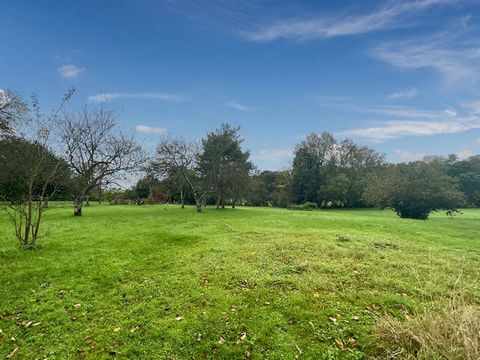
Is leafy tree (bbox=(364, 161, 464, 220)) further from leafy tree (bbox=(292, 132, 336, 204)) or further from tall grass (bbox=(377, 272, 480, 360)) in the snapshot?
tall grass (bbox=(377, 272, 480, 360))

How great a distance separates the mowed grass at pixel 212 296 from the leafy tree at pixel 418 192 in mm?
15319

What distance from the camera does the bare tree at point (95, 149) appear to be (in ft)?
63.0

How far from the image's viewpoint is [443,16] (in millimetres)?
9219

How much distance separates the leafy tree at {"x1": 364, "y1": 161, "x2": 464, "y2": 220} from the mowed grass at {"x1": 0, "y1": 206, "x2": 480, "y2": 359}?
1532 cm

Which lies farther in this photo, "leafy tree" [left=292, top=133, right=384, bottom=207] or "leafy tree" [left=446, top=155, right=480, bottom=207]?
"leafy tree" [left=292, top=133, right=384, bottom=207]

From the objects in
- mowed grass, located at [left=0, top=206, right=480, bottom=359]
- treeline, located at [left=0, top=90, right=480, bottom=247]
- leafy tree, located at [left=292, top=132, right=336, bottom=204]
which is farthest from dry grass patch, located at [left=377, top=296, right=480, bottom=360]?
leafy tree, located at [left=292, top=132, right=336, bottom=204]

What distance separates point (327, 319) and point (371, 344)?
810 mm

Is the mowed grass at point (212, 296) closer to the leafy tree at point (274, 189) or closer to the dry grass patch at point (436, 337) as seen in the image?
the dry grass patch at point (436, 337)

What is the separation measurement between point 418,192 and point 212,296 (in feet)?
79.3

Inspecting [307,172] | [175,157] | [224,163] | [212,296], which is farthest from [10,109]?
[307,172]

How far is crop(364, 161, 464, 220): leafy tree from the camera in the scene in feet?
74.9

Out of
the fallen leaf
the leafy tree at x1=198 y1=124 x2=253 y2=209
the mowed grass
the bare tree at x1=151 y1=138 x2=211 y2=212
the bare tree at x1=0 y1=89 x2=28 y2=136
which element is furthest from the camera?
the leafy tree at x1=198 y1=124 x2=253 y2=209

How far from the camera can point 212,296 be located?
5.62 meters

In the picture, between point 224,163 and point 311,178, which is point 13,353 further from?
point 311,178
